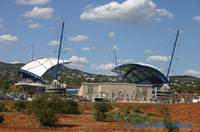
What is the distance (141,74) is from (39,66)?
4162cm

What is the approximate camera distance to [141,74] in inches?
6560

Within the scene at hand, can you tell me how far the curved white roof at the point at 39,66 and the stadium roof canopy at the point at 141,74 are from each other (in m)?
25.0

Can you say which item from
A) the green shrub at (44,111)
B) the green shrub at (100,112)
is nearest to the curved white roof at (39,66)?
the green shrub at (100,112)

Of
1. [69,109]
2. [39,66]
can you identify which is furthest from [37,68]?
[69,109]

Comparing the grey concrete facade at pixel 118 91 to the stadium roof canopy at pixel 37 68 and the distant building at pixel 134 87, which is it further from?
the stadium roof canopy at pixel 37 68

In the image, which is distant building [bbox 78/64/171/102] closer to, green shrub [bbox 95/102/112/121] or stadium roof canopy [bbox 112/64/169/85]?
stadium roof canopy [bbox 112/64/169/85]

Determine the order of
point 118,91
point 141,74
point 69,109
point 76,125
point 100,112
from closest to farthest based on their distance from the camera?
point 76,125
point 100,112
point 69,109
point 118,91
point 141,74

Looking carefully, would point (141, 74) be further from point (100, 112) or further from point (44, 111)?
point (44, 111)

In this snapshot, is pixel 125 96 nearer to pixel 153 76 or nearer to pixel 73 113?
pixel 153 76

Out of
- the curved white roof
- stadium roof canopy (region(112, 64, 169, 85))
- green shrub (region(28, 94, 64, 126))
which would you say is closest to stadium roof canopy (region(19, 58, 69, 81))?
the curved white roof

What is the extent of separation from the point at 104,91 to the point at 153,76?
82.0ft

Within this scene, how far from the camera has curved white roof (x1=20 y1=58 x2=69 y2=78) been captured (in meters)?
157

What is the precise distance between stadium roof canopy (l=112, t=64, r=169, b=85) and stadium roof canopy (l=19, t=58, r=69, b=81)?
82.8 feet

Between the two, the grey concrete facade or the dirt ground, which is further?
the grey concrete facade
